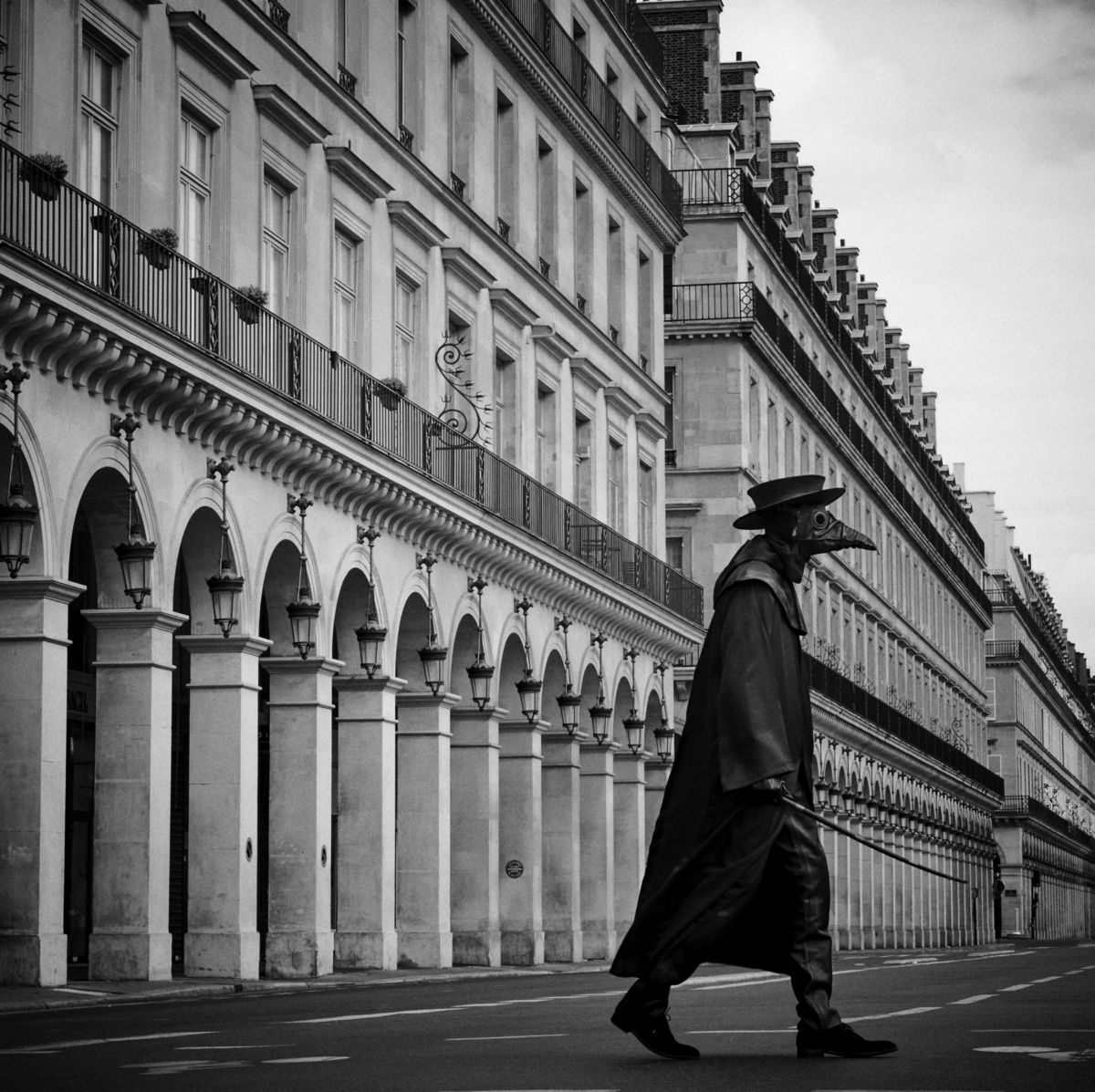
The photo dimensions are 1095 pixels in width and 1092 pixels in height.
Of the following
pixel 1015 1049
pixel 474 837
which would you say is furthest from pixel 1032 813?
pixel 1015 1049

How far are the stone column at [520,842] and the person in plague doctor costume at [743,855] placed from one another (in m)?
28.1

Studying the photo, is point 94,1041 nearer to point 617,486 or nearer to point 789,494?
point 789,494

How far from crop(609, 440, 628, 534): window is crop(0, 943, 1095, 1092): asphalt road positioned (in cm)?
2675

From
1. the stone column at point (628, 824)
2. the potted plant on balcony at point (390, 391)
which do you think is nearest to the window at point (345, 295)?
the potted plant on balcony at point (390, 391)

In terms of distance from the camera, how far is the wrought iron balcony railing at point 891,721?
66.5 meters

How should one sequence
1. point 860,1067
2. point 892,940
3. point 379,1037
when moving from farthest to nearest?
1. point 892,940
2. point 379,1037
3. point 860,1067

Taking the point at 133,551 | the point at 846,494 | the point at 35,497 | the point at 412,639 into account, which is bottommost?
the point at 412,639

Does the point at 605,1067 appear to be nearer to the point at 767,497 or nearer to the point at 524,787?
the point at 767,497

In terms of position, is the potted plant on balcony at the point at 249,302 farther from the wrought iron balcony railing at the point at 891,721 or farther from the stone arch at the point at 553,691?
the wrought iron balcony railing at the point at 891,721

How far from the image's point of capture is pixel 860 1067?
362 inches

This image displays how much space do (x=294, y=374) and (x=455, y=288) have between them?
317 inches

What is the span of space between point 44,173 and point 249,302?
550cm

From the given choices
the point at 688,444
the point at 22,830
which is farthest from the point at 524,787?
the point at 688,444

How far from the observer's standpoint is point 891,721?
7962 cm
